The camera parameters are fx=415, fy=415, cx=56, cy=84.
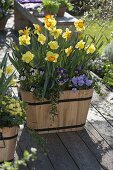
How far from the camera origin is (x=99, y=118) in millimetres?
4105

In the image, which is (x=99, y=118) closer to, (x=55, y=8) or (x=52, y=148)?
(x=52, y=148)

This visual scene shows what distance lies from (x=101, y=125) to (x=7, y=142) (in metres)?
1.21

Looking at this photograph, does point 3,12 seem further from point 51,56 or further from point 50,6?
point 51,56

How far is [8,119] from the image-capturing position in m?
2.96

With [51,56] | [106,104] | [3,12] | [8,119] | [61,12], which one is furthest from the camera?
[3,12]

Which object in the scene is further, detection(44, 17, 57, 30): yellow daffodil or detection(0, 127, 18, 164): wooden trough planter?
detection(44, 17, 57, 30): yellow daffodil

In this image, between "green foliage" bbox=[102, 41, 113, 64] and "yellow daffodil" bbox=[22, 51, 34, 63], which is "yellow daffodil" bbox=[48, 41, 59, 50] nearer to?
"yellow daffodil" bbox=[22, 51, 34, 63]

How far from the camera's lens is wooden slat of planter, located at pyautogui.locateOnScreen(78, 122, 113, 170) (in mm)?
3375

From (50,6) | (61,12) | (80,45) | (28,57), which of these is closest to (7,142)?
(28,57)

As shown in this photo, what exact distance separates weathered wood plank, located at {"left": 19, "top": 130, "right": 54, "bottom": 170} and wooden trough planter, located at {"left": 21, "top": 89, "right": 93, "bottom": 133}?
0.39ft

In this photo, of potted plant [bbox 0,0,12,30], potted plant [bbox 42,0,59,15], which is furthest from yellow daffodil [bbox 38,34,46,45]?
potted plant [bbox 0,0,12,30]

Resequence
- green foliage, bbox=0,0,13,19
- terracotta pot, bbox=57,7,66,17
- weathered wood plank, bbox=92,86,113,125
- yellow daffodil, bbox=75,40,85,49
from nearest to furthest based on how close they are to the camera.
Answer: yellow daffodil, bbox=75,40,85,49, weathered wood plank, bbox=92,86,113,125, terracotta pot, bbox=57,7,66,17, green foliage, bbox=0,0,13,19

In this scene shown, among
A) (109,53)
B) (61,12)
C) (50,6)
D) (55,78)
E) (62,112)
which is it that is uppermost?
(55,78)

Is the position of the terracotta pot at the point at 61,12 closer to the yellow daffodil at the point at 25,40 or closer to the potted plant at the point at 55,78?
the potted plant at the point at 55,78
